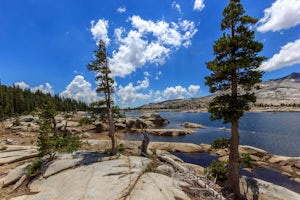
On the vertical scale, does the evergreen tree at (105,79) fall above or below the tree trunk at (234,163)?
above

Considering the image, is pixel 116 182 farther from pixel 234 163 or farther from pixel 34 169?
pixel 234 163

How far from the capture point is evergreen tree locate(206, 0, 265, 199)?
12062 mm

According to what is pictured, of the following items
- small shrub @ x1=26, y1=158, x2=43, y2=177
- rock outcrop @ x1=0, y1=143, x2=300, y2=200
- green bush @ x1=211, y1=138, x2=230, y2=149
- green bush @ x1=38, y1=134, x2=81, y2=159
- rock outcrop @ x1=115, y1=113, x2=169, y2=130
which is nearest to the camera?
rock outcrop @ x1=0, y1=143, x2=300, y2=200

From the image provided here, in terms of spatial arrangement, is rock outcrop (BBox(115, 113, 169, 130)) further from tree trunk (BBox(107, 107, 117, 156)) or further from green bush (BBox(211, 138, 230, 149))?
green bush (BBox(211, 138, 230, 149))

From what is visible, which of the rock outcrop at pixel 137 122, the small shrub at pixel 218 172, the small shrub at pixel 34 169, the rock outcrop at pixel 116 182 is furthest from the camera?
the rock outcrop at pixel 137 122

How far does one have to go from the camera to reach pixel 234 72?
12.7 m

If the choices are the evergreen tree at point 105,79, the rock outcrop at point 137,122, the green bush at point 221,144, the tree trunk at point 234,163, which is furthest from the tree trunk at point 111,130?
the rock outcrop at point 137,122

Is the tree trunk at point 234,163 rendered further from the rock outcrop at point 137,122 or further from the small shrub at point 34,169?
the rock outcrop at point 137,122

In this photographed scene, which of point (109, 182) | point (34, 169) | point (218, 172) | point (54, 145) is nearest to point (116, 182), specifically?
point (109, 182)

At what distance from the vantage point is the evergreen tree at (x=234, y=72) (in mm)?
12062

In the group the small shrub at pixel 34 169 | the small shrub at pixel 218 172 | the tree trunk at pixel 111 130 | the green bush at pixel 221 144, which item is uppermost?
the tree trunk at pixel 111 130

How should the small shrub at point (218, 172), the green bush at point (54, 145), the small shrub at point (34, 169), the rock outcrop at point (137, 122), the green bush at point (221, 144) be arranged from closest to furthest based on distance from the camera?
the small shrub at point (34, 169), the green bush at point (221, 144), the green bush at point (54, 145), the small shrub at point (218, 172), the rock outcrop at point (137, 122)

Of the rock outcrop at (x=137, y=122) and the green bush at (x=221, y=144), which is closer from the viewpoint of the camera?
the green bush at (x=221, y=144)

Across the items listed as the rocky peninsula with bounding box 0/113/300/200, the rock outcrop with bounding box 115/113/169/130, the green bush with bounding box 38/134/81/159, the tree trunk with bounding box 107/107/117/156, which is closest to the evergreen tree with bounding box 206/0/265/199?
the rocky peninsula with bounding box 0/113/300/200
